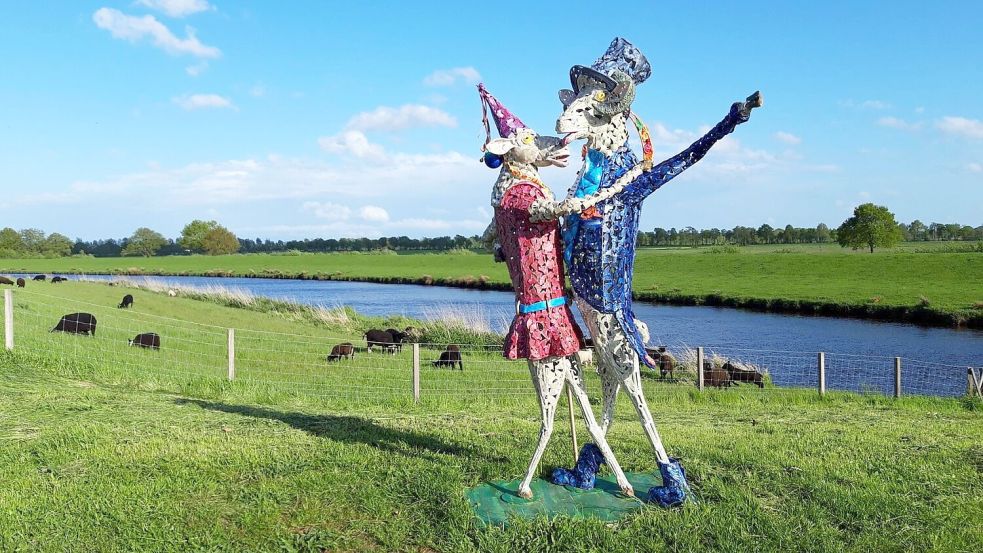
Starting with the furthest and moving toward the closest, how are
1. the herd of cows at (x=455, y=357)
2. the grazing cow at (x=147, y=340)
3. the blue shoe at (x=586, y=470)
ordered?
the grazing cow at (x=147, y=340) → the herd of cows at (x=455, y=357) → the blue shoe at (x=586, y=470)

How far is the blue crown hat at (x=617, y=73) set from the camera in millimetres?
5047

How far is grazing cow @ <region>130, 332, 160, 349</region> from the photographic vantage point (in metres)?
15.0

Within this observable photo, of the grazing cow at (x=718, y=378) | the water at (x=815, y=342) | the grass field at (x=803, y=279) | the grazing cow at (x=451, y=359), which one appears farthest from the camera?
the grass field at (x=803, y=279)

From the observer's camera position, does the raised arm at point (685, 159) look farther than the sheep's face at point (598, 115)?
No

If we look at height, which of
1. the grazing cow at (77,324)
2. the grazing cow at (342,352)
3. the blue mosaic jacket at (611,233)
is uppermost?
the blue mosaic jacket at (611,233)

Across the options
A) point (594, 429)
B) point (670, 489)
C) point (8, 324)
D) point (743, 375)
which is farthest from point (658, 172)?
point (743, 375)

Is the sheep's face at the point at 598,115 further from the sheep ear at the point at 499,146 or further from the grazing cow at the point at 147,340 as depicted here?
the grazing cow at the point at 147,340

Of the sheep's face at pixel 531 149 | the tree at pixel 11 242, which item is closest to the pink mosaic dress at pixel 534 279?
the sheep's face at pixel 531 149

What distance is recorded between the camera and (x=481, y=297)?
1716 inches

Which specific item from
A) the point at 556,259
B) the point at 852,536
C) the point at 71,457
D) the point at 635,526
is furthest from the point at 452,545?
the point at 71,457

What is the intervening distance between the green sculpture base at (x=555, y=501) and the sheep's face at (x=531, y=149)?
244 cm

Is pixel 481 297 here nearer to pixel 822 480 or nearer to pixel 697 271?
pixel 697 271

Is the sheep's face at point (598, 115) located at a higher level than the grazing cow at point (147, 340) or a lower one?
higher

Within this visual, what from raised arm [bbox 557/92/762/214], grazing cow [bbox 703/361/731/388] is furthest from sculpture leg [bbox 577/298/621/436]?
grazing cow [bbox 703/361/731/388]
